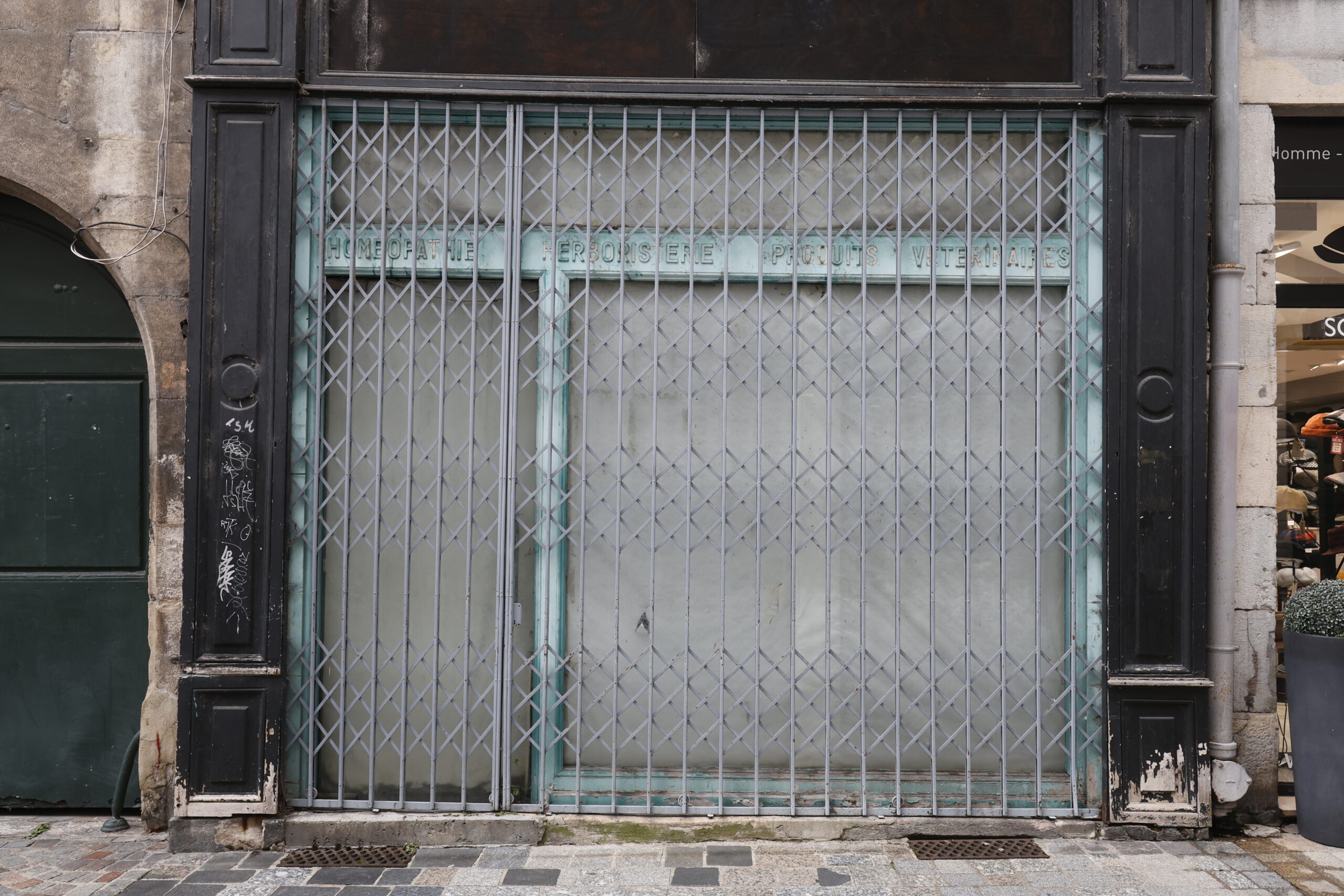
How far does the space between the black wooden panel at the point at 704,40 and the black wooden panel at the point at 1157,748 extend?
121 inches

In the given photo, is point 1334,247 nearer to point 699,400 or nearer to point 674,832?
point 699,400

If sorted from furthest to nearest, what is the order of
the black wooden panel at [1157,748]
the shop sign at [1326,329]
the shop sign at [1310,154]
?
the shop sign at [1326,329], the shop sign at [1310,154], the black wooden panel at [1157,748]

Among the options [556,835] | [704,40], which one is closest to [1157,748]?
[556,835]

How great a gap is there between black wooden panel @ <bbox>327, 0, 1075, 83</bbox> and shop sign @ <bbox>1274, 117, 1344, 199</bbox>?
1.31m

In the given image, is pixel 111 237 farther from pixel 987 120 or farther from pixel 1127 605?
pixel 1127 605

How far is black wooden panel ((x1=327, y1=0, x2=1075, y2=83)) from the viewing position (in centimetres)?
461

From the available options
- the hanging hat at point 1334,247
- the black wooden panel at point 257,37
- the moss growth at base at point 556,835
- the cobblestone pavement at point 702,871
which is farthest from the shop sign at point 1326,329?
the black wooden panel at point 257,37

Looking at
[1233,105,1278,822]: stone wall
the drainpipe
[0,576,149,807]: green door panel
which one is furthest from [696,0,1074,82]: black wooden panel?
[0,576,149,807]: green door panel

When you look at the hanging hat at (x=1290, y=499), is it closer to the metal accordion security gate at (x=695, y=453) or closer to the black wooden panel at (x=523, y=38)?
the metal accordion security gate at (x=695, y=453)

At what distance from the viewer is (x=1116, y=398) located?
14.8 ft

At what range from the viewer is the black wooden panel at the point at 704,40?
181 inches

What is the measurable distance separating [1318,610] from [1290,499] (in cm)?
88

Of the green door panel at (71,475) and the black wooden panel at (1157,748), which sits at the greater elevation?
the green door panel at (71,475)

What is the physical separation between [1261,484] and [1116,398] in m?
0.93
